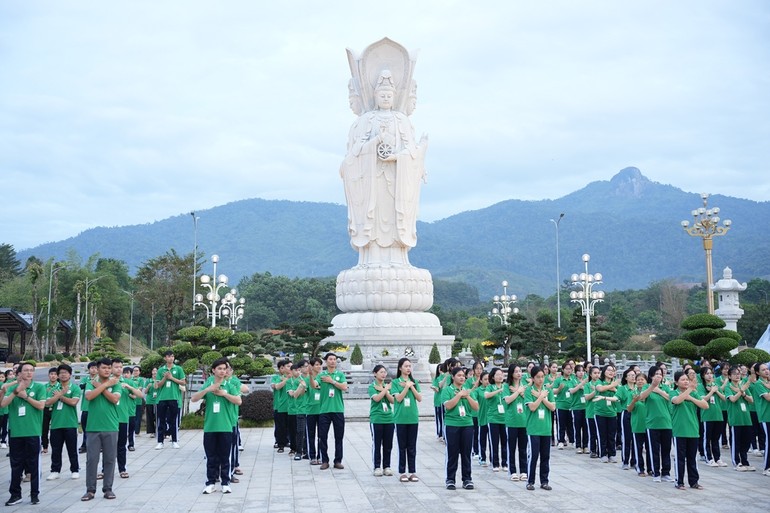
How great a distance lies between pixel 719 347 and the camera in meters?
19.1

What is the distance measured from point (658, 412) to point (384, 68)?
2349 centimetres

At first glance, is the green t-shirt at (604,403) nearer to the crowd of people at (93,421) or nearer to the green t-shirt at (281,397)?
the green t-shirt at (281,397)

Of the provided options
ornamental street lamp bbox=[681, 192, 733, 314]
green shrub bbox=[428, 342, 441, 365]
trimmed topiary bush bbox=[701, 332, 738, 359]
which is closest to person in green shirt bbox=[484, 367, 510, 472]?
trimmed topiary bush bbox=[701, 332, 738, 359]

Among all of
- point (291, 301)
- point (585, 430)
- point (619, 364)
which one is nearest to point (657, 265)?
point (291, 301)

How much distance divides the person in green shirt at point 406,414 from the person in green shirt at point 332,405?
1.07 meters

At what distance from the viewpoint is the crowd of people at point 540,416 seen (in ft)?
30.4

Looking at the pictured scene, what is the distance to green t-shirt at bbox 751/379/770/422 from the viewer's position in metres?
10.7

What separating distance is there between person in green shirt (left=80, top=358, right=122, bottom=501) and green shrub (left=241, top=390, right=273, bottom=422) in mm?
7682

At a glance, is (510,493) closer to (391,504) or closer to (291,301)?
Answer: (391,504)

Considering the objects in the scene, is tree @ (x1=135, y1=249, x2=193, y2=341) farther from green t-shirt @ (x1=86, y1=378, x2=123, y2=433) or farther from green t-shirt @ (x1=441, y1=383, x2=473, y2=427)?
green t-shirt @ (x1=441, y1=383, x2=473, y2=427)

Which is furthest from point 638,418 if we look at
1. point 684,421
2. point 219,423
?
point 219,423

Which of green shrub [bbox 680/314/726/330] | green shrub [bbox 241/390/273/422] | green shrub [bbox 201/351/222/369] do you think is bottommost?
green shrub [bbox 241/390/273/422]

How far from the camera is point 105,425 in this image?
882cm

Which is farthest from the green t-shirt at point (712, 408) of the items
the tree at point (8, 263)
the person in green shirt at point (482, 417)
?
the tree at point (8, 263)
